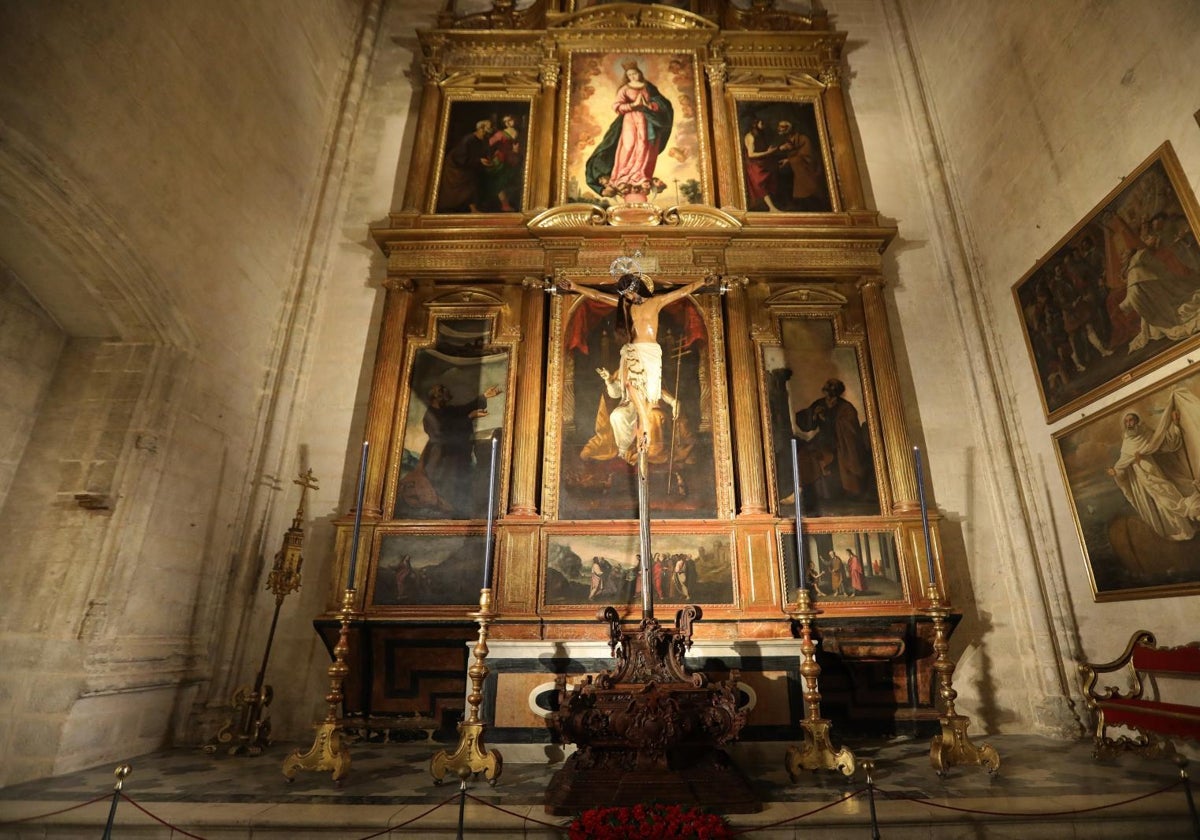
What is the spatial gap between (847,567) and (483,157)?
6230mm

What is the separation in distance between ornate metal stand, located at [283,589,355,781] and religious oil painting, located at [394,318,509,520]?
6.42ft

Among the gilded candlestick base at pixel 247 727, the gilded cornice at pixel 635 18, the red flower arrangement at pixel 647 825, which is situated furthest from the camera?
the gilded cornice at pixel 635 18

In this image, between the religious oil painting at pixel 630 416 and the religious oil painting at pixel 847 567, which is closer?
the religious oil painting at pixel 847 567

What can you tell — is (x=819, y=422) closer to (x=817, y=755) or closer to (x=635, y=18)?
(x=817, y=755)

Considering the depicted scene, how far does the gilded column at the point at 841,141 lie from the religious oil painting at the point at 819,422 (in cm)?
170

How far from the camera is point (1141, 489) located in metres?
4.56

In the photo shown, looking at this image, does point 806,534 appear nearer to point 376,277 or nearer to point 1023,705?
point 1023,705

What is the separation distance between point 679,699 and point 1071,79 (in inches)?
238

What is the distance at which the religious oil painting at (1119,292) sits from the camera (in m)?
4.27

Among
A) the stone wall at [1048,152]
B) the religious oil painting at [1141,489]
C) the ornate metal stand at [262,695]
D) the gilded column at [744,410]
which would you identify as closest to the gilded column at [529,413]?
the ornate metal stand at [262,695]

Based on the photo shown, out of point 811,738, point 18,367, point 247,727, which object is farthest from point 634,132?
point 247,727

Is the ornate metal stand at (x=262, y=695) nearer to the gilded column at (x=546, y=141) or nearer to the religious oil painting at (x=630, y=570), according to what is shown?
the religious oil painting at (x=630, y=570)

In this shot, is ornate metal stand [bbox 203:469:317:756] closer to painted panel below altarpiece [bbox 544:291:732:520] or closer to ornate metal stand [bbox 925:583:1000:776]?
painted panel below altarpiece [bbox 544:291:732:520]

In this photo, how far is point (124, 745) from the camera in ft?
Answer: 15.3
